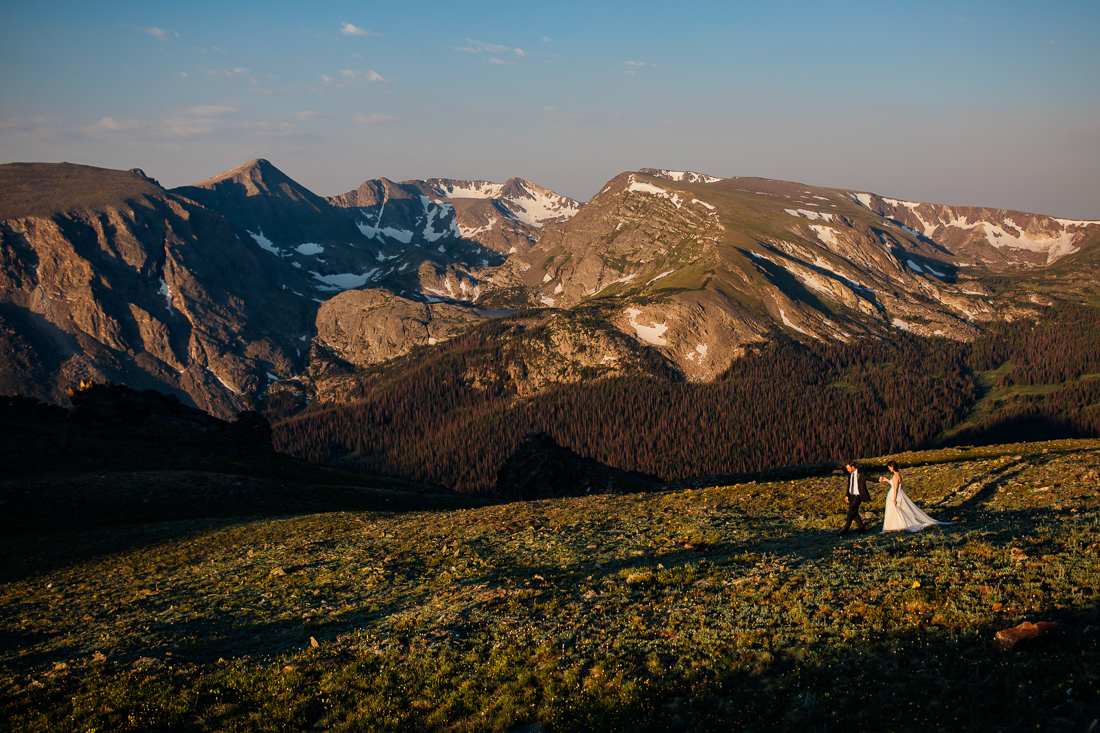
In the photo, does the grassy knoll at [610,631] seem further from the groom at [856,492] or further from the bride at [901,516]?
the bride at [901,516]

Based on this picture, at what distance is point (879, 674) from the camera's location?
1397cm

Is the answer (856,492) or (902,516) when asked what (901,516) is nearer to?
(902,516)

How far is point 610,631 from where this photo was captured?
1856 cm

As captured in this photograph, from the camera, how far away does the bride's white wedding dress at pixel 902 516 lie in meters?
25.9

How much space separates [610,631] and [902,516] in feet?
52.0

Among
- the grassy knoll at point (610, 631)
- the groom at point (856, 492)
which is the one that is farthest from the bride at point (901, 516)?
the grassy knoll at point (610, 631)

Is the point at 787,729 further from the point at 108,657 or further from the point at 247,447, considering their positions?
the point at 247,447

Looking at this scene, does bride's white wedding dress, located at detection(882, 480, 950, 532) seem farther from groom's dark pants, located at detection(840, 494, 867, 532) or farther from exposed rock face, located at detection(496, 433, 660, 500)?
exposed rock face, located at detection(496, 433, 660, 500)

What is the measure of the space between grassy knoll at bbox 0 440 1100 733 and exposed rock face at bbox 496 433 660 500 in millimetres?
39617

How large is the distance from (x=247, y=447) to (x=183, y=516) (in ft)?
101

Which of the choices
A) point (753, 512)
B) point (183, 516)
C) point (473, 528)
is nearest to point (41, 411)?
point (183, 516)

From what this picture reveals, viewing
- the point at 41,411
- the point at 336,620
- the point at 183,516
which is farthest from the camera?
the point at 41,411

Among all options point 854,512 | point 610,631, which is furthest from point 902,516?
point 610,631

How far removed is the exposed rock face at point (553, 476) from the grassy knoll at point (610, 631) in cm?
3962
